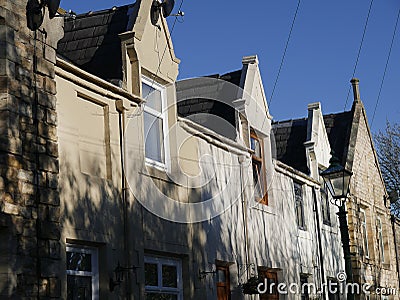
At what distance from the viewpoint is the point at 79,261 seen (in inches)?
499

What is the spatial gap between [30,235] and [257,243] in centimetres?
970

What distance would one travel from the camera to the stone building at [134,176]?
36.1 ft

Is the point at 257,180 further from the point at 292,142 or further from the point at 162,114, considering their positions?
the point at 292,142

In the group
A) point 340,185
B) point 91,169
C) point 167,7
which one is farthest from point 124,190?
point 167,7

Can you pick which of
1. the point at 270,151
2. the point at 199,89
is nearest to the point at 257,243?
the point at 270,151

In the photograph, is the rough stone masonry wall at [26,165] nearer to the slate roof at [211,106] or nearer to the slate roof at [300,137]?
the slate roof at [211,106]

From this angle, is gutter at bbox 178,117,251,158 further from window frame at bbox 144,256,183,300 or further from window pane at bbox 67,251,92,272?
window pane at bbox 67,251,92,272

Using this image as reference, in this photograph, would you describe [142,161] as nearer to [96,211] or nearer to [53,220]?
[96,211]

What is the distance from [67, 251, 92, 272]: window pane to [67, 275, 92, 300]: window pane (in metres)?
0.15

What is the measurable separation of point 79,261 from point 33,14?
4.11 metres

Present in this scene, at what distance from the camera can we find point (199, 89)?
21.5m

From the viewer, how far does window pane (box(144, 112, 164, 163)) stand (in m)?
15.5

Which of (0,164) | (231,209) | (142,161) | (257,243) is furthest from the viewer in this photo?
(257,243)

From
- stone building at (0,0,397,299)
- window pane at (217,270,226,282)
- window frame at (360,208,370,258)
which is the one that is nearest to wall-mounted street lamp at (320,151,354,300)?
stone building at (0,0,397,299)
